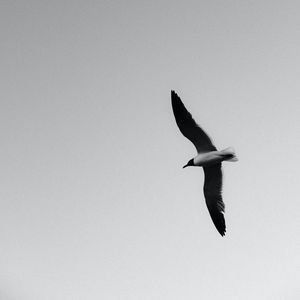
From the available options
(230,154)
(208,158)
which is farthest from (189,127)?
(230,154)

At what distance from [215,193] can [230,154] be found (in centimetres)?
224

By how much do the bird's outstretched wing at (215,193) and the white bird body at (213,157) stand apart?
475 millimetres

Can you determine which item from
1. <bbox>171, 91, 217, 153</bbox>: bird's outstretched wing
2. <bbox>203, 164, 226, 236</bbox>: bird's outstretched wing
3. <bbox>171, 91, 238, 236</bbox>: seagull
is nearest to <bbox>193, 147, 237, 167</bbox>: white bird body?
<bbox>171, 91, 238, 236</bbox>: seagull

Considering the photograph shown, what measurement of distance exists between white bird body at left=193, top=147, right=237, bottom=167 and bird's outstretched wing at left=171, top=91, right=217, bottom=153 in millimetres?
305

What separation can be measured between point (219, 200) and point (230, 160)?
2.09m

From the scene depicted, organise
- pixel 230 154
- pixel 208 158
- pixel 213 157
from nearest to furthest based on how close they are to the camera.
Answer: pixel 230 154
pixel 213 157
pixel 208 158

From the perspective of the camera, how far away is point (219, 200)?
21031mm

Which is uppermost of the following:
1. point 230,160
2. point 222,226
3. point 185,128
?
point 185,128

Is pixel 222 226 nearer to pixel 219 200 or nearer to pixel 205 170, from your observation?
pixel 219 200

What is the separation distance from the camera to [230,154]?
19.7m

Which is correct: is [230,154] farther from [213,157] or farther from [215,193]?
[215,193]

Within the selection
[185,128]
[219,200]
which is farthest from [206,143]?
[219,200]

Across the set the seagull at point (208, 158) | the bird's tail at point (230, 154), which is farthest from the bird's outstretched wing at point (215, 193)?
the bird's tail at point (230, 154)

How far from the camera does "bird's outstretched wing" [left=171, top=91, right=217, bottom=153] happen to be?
19562mm
